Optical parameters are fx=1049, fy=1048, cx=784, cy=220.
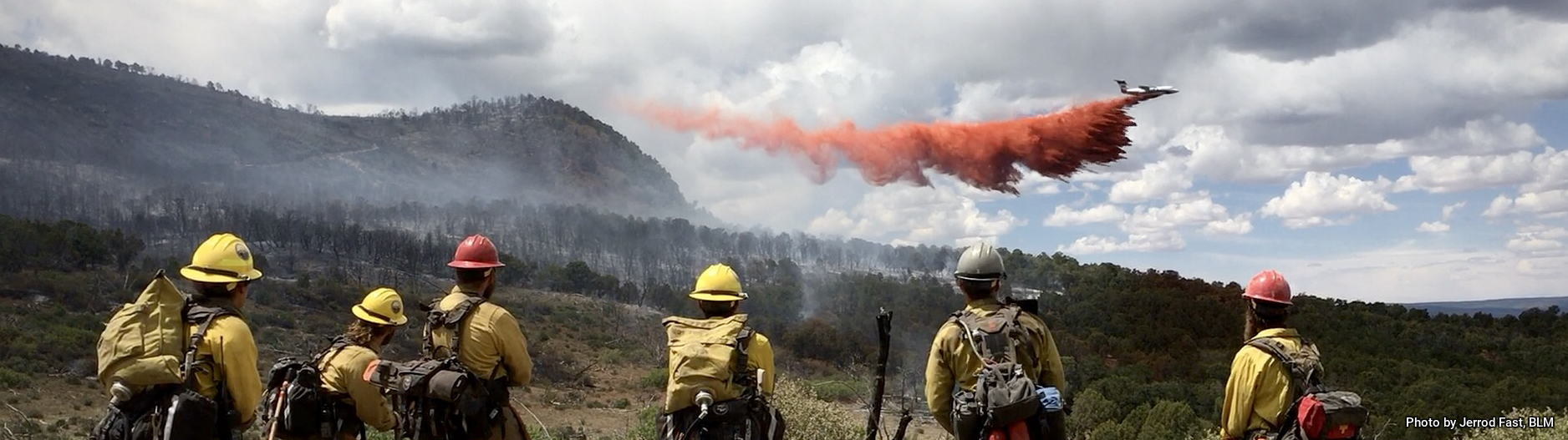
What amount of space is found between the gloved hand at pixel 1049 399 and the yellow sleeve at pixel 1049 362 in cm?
24

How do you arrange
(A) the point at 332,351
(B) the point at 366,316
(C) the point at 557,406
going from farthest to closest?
(C) the point at 557,406 → (B) the point at 366,316 → (A) the point at 332,351

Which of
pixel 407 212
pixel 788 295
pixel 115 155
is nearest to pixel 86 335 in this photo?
pixel 788 295

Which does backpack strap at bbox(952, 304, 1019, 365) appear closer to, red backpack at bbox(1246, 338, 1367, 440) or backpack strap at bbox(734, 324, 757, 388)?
backpack strap at bbox(734, 324, 757, 388)

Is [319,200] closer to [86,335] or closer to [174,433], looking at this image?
[86,335]

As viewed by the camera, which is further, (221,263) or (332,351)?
(332,351)

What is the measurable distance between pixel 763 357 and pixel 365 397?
9.03 ft

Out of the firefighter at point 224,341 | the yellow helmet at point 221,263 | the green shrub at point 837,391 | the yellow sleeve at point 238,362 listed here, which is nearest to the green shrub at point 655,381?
the green shrub at point 837,391

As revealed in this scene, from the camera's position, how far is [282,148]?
14075 cm

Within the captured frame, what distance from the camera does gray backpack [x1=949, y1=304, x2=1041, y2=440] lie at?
5.64m

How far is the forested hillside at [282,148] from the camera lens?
115 metres

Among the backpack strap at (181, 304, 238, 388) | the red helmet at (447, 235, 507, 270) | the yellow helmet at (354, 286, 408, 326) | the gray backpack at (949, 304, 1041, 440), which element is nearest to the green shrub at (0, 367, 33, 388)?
the yellow helmet at (354, 286, 408, 326)

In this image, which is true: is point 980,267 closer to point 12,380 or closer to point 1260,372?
point 1260,372

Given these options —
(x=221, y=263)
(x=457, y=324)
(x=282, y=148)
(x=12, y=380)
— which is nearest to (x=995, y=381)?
(x=457, y=324)

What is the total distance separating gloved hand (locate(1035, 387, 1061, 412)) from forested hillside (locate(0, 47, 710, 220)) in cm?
11493
